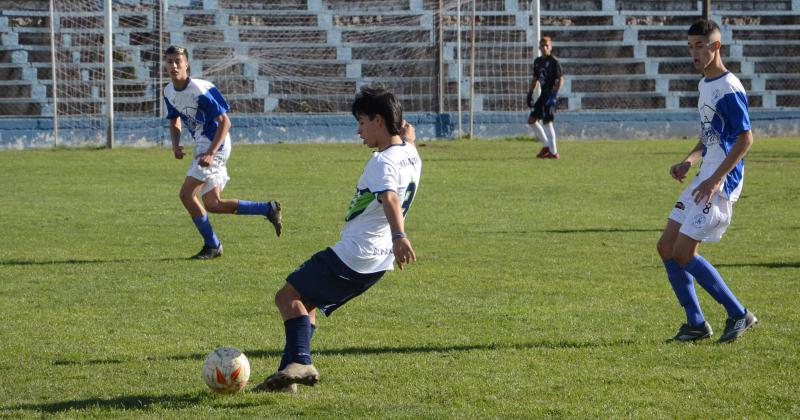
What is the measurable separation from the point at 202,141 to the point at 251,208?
736mm

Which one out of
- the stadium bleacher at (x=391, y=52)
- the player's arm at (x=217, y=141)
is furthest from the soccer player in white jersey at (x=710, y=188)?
the stadium bleacher at (x=391, y=52)

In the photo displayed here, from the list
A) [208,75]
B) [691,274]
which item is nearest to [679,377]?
[691,274]

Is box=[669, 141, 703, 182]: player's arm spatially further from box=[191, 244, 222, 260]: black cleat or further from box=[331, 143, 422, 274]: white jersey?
box=[191, 244, 222, 260]: black cleat

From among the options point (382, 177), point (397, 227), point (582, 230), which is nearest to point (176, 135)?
point (582, 230)

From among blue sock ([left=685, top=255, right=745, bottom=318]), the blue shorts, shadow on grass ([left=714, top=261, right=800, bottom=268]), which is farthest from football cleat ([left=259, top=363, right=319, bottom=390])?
shadow on grass ([left=714, top=261, right=800, bottom=268])

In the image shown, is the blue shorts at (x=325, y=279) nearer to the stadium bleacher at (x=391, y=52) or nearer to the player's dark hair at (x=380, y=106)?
the player's dark hair at (x=380, y=106)

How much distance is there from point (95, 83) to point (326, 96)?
5.28 meters

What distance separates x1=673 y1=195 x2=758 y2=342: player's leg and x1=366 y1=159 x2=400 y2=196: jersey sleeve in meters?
1.99

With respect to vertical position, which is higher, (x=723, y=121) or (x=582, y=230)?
(x=723, y=121)

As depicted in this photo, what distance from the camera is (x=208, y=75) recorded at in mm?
26531

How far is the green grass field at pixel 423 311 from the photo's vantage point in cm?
512

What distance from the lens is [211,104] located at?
393 inches

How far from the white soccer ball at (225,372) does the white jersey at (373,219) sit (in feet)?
2.10

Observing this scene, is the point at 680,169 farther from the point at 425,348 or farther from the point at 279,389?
the point at 279,389
